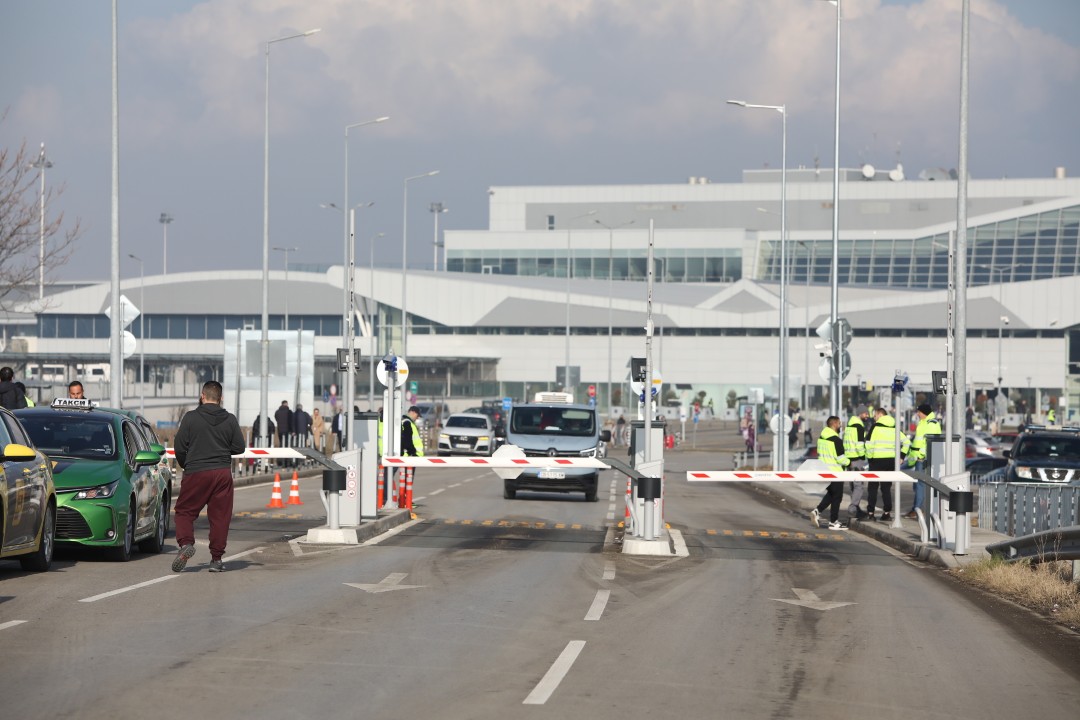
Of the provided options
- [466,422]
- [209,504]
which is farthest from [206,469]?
[466,422]

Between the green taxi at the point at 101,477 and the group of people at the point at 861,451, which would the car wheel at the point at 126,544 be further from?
the group of people at the point at 861,451

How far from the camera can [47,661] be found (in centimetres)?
948

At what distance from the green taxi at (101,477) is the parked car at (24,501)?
0.43m

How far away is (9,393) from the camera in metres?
21.0

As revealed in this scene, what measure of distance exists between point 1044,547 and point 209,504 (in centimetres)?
817

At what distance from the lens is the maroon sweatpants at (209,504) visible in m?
15.0

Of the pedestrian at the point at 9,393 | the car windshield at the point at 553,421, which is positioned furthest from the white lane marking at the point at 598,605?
the car windshield at the point at 553,421

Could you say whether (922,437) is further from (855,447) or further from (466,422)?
(466,422)

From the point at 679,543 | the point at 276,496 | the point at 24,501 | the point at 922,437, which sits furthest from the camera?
the point at 276,496

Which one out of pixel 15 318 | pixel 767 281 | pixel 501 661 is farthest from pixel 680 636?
pixel 15 318

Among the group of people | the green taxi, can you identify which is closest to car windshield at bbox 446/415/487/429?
the group of people

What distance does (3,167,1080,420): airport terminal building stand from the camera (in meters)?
102

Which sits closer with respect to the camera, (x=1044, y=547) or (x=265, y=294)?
(x=1044, y=547)

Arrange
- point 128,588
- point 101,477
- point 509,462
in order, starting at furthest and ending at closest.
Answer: point 509,462, point 101,477, point 128,588
